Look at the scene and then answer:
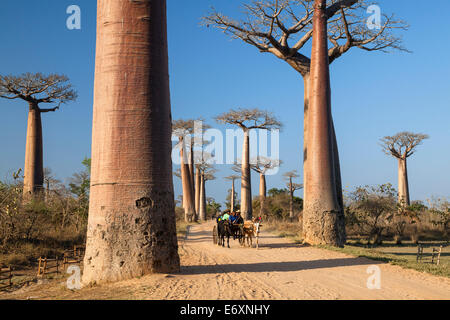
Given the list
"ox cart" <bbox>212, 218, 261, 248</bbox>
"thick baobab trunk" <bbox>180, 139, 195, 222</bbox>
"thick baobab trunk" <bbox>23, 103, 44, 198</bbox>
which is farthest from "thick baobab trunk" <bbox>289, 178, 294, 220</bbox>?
"ox cart" <bbox>212, 218, 261, 248</bbox>

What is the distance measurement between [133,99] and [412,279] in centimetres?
488

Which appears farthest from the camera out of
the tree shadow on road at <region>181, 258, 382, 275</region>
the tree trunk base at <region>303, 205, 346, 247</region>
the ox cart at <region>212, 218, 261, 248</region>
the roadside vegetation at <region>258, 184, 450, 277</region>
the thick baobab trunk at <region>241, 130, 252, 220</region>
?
the thick baobab trunk at <region>241, 130, 252, 220</region>

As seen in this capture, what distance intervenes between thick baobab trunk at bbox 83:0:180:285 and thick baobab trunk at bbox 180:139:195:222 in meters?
26.0

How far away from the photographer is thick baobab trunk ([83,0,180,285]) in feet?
19.6

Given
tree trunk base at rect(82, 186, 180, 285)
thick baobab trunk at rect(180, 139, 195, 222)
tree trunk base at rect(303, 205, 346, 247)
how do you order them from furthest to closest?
thick baobab trunk at rect(180, 139, 195, 222) < tree trunk base at rect(303, 205, 346, 247) < tree trunk base at rect(82, 186, 180, 285)

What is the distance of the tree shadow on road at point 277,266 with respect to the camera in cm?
690

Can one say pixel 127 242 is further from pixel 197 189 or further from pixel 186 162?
pixel 197 189

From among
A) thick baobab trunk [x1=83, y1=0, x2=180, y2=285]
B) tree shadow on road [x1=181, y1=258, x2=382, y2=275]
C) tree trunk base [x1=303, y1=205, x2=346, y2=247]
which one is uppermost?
thick baobab trunk [x1=83, y1=0, x2=180, y2=285]

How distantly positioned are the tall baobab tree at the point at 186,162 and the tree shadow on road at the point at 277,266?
24.4 m

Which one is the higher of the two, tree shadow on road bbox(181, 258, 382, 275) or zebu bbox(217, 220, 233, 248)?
zebu bbox(217, 220, 233, 248)

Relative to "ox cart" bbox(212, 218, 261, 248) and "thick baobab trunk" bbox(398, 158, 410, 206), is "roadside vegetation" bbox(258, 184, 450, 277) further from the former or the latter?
"thick baobab trunk" bbox(398, 158, 410, 206)
